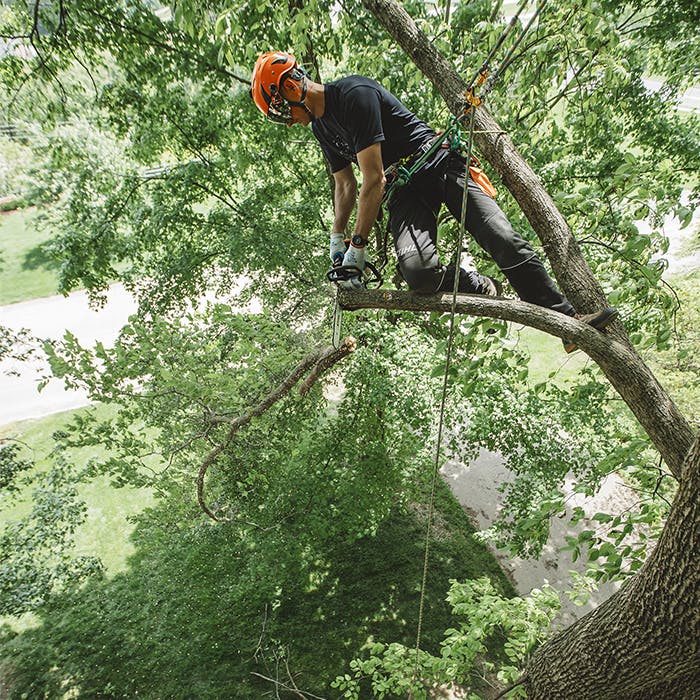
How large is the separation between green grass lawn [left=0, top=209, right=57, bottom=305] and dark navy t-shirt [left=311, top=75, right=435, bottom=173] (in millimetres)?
13504

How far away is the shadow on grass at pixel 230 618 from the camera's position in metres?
6.00

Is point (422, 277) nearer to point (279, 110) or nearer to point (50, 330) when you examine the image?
point (279, 110)

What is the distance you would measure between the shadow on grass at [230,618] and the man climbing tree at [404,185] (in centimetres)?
418

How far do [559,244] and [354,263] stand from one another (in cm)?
125

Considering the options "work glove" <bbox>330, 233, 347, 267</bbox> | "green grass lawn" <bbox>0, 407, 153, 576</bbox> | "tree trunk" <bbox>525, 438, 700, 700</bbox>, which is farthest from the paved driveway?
"tree trunk" <bbox>525, 438, 700, 700</bbox>

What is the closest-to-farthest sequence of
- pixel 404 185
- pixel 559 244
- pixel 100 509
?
pixel 559 244 → pixel 404 185 → pixel 100 509

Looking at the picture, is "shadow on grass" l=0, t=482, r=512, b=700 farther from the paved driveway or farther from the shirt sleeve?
the paved driveway

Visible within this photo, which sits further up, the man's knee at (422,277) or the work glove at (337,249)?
the work glove at (337,249)

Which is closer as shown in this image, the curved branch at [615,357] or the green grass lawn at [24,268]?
the curved branch at [615,357]

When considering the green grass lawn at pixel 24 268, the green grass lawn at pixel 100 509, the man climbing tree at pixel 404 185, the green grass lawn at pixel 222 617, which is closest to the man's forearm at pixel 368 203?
the man climbing tree at pixel 404 185

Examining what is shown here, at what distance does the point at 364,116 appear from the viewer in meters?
2.45

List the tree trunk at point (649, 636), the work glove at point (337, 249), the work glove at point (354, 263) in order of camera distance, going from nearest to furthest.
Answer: the tree trunk at point (649, 636) < the work glove at point (354, 263) < the work glove at point (337, 249)

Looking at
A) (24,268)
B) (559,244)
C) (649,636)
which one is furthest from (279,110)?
(24,268)

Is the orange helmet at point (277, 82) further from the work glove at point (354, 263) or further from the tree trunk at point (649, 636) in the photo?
the tree trunk at point (649, 636)
